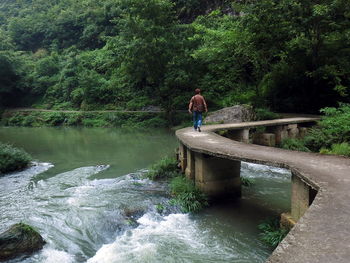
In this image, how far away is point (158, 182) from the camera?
11336mm

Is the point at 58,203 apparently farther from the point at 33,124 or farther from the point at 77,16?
the point at 77,16

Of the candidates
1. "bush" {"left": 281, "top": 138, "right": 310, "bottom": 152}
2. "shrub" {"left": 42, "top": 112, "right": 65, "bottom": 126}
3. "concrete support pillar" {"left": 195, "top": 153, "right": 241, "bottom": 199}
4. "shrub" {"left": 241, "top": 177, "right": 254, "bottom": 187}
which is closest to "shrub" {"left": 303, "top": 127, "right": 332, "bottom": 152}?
"bush" {"left": 281, "top": 138, "right": 310, "bottom": 152}

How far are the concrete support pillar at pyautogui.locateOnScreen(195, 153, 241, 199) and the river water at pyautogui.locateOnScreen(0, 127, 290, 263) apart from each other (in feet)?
1.45

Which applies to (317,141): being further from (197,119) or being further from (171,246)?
(171,246)

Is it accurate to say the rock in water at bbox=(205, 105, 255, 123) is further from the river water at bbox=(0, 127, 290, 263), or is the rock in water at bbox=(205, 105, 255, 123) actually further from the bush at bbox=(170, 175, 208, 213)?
the bush at bbox=(170, 175, 208, 213)

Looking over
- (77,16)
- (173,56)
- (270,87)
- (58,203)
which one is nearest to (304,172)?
(58,203)

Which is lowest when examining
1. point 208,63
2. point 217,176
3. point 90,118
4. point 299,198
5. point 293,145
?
point 90,118

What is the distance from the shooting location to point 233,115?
17250mm

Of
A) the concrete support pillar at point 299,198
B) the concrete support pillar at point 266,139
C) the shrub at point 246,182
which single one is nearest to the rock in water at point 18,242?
the concrete support pillar at point 299,198

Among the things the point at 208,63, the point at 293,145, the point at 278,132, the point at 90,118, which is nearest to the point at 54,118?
the point at 90,118

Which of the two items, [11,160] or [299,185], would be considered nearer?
[299,185]

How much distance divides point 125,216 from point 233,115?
10221mm

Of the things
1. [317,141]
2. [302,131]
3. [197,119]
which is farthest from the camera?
[302,131]

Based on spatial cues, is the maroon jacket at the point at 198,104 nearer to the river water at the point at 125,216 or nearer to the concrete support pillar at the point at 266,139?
the river water at the point at 125,216
